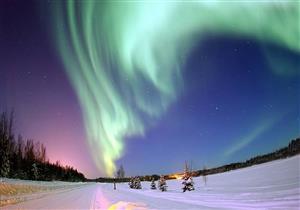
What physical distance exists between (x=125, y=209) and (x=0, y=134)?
62.8 m

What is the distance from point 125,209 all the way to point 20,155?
3177 inches

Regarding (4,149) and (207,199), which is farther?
(4,149)

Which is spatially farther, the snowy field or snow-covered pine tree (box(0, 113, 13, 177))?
snow-covered pine tree (box(0, 113, 13, 177))

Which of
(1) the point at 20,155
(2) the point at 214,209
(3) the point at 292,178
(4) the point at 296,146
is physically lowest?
(2) the point at 214,209

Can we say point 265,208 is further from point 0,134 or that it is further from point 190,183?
point 0,134

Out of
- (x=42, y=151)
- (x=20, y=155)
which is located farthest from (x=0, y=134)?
(x=42, y=151)

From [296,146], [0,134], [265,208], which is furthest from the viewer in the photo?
[0,134]

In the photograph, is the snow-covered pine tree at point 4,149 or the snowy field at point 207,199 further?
the snow-covered pine tree at point 4,149

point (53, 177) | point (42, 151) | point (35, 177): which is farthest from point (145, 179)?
point (35, 177)

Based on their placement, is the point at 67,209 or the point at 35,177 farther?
the point at 35,177

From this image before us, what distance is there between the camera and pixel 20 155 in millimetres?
91438

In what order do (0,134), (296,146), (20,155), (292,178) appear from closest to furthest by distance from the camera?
(292,178) < (296,146) < (0,134) < (20,155)

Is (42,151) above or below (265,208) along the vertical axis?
above

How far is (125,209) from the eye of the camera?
54.2 feet
